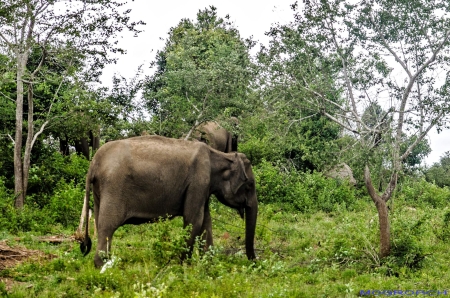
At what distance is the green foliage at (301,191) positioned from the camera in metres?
16.2

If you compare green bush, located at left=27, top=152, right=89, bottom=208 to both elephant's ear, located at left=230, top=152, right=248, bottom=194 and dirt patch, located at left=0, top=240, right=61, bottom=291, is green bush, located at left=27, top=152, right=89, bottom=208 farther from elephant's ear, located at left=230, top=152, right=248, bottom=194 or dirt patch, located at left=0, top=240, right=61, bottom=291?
elephant's ear, located at left=230, top=152, right=248, bottom=194

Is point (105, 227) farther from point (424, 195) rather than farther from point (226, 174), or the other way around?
point (424, 195)

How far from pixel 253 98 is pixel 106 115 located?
18.0 feet

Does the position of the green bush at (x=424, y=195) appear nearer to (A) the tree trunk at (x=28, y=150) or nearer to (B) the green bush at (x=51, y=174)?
(B) the green bush at (x=51, y=174)

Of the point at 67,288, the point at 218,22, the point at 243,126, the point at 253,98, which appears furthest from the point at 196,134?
the point at 218,22

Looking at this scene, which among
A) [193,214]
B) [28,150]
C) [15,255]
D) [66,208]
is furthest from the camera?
[28,150]

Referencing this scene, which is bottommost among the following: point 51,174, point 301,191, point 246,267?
point 246,267

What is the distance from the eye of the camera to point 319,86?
36.1ft

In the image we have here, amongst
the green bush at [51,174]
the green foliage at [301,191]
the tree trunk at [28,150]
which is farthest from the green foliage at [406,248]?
the tree trunk at [28,150]

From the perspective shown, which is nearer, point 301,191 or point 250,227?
point 250,227

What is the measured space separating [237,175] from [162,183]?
170 centimetres

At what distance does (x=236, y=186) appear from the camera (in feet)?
34.9

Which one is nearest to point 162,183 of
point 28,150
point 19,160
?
point 28,150

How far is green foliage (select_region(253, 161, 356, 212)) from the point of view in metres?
16.2
